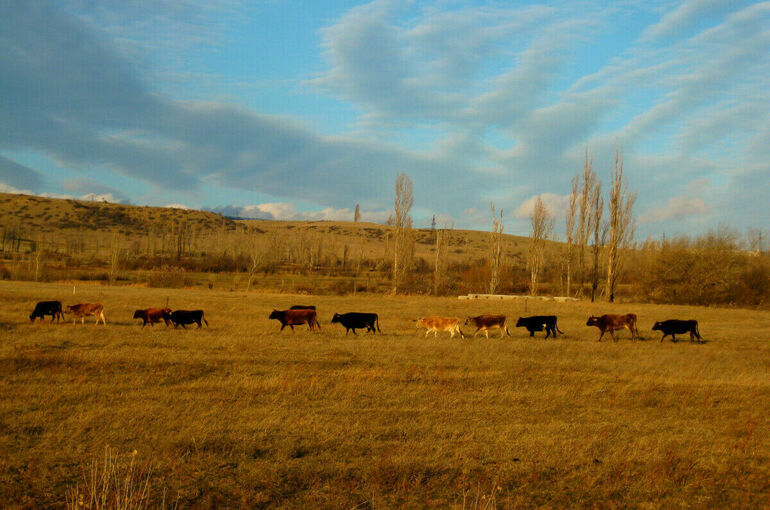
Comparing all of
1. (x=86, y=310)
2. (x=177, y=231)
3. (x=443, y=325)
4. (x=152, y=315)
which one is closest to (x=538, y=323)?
(x=443, y=325)

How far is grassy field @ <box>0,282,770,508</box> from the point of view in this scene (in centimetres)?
608

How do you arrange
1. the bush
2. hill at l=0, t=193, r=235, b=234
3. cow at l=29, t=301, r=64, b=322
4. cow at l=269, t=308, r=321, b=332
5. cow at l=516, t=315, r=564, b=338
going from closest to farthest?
cow at l=29, t=301, r=64, b=322, cow at l=269, t=308, r=321, b=332, cow at l=516, t=315, r=564, b=338, the bush, hill at l=0, t=193, r=235, b=234

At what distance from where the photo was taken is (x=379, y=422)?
27.7 feet

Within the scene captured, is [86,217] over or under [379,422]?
over

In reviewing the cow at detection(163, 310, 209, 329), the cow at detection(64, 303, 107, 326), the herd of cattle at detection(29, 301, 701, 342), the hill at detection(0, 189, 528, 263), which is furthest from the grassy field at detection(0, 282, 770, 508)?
the hill at detection(0, 189, 528, 263)

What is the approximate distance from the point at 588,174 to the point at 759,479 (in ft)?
140

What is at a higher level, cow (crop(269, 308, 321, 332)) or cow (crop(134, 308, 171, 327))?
cow (crop(269, 308, 321, 332))

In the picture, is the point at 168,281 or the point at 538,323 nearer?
the point at 538,323

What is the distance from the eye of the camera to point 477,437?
7.87 metres

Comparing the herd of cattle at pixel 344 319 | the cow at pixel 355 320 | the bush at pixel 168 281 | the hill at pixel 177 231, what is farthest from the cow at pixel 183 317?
the hill at pixel 177 231

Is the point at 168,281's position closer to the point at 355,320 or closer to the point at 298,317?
the point at 298,317

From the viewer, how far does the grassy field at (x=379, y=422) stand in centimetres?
608

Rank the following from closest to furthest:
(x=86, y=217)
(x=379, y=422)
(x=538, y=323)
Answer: (x=379, y=422) < (x=538, y=323) < (x=86, y=217)

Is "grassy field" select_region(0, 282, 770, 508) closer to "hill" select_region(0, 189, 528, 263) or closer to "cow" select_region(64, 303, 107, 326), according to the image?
"cow" select_region(64, 303, 107, 326)
